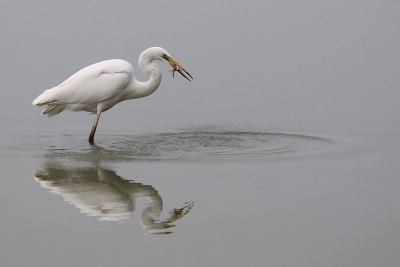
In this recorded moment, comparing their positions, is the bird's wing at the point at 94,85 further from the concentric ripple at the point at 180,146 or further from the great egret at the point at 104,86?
the concentric ripple at the point at 180,146

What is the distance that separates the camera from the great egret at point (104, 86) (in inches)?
418

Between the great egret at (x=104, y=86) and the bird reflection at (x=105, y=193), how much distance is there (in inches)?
86.2

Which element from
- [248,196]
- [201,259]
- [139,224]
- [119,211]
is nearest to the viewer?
[201,259]

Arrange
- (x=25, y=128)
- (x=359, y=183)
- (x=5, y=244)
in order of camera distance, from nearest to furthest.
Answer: (x=5, y=244), (x=359, y=183), (x=25, y=128)

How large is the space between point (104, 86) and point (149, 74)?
2.63ft

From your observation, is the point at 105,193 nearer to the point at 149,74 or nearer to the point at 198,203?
the point at 198,203

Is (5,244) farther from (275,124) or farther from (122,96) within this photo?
(275,124)

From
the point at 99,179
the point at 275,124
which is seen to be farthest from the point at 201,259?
the point at 275,124

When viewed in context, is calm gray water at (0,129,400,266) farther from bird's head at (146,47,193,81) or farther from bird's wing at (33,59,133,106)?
bird's head at (146,47,193,81)

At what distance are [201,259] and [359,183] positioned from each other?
9.87 ft

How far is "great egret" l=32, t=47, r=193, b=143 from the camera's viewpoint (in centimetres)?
1062

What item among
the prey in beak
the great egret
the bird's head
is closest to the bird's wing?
the great egret

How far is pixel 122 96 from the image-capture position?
36.5 feet

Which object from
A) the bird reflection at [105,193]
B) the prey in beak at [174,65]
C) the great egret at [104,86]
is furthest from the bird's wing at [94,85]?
the bird reflection at [105,193]
